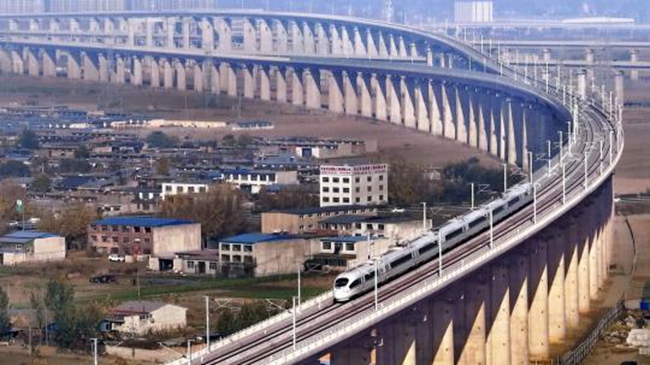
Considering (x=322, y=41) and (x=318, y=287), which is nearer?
(x=318, y=287)

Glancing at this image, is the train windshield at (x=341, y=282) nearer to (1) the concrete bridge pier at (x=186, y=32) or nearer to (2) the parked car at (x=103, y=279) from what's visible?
(2) the parked car at (x=103, y=279)

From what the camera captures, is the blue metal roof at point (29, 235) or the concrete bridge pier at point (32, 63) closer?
the blue metal roof at point (29, 235)

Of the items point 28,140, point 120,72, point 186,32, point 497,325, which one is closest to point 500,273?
point 497,325

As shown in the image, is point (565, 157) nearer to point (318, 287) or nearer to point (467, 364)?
point (318, 287)

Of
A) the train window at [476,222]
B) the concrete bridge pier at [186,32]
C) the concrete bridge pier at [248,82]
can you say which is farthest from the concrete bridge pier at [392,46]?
the train window at [476,222]

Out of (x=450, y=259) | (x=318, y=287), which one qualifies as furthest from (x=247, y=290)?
(x=450, y=259)

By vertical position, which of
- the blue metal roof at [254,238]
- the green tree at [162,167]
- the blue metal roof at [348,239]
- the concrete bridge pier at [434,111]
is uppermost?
the concrete bridge pier at [434,111]
